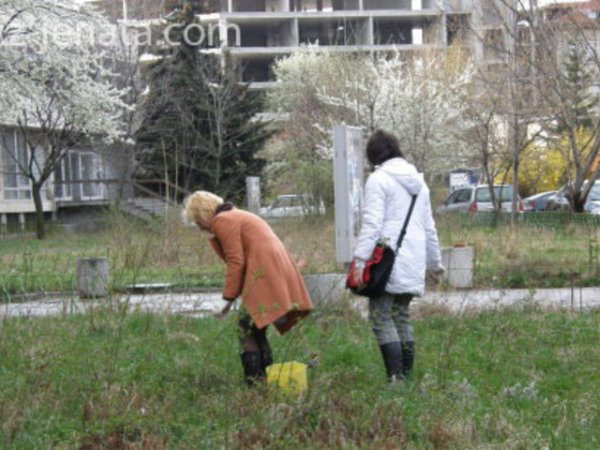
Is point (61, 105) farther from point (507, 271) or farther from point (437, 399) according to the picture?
point (437, 399)

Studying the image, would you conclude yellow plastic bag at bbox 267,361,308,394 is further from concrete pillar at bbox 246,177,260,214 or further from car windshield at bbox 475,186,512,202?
car windshield at bbox 475,186,512,202

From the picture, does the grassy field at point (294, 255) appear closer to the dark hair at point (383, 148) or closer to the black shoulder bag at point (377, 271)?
the dark hair at point (383, 148)

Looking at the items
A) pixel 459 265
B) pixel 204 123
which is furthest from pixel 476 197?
pixel 459 265

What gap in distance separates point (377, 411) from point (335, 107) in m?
39.7

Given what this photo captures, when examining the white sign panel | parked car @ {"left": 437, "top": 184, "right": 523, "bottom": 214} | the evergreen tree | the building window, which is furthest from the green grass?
the building window

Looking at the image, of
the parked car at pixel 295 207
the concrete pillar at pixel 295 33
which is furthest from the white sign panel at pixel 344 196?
the concrete pillar at pixel 295 33

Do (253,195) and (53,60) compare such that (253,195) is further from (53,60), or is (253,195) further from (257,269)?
(257,269)

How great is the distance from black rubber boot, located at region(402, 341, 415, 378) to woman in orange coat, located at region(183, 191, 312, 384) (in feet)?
2.56

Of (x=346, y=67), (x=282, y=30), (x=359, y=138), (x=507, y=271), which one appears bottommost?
(x=507, y=271)

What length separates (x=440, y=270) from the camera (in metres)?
7.56

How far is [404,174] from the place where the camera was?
7.07m

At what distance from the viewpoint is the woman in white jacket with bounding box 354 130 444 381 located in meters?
6.92

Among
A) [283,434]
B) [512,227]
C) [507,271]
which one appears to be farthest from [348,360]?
[512,227]

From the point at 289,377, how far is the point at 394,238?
1324 mm
